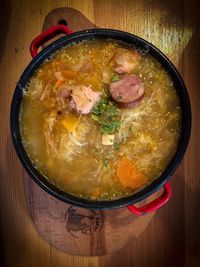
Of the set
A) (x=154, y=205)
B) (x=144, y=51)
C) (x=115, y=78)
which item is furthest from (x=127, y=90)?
(x=154, y=205)

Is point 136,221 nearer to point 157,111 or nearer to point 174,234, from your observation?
point 174,234

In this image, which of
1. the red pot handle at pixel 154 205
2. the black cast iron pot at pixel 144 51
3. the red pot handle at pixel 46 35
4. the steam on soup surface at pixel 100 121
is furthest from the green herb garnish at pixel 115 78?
the red pot handle at pixel 154 205

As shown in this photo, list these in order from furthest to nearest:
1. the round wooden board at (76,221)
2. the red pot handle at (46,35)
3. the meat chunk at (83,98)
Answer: the round wooden board at (76,221), the red pot handle at (46,35), the meat chunk at (83,98)

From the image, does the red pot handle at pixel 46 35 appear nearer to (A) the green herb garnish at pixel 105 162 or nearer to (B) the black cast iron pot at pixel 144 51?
(B) the black cast iron pot at pixel 144 51

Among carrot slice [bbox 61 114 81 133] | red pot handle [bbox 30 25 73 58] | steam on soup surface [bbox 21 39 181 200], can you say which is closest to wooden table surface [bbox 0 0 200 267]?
red pot handle [bbox 30 25 73 58]

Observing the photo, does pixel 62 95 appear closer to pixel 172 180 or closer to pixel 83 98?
pixel 83 98

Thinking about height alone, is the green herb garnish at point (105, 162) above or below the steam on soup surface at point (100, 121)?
below

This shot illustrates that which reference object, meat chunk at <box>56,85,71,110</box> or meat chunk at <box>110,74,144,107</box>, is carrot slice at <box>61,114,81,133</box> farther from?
meat chunk at <box>110,74,144,107</box>

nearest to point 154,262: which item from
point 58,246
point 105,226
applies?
point 105,226
